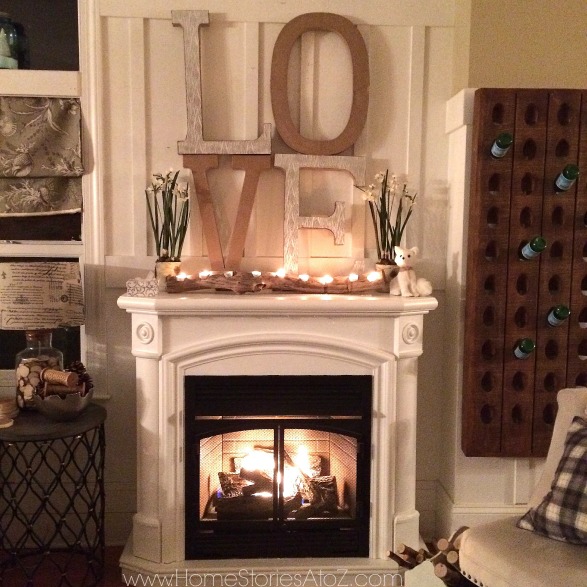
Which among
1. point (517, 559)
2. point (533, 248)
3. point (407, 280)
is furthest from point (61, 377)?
point (533, 248)

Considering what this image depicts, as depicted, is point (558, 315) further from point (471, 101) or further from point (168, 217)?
point (168, 217)

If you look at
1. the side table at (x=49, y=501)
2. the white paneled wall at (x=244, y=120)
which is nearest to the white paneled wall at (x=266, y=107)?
the white paneled wall at (x=244, y=120)

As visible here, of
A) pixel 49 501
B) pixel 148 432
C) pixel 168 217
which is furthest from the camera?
pixel 168 217

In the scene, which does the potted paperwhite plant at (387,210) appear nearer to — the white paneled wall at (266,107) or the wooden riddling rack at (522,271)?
the white paneled wall at (266,107)

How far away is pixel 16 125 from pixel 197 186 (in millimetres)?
812

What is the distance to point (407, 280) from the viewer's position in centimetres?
256

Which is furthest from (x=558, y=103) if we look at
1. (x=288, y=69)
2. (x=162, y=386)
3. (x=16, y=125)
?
(x=16, y=125)

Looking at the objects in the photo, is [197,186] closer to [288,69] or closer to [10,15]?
[288,69]

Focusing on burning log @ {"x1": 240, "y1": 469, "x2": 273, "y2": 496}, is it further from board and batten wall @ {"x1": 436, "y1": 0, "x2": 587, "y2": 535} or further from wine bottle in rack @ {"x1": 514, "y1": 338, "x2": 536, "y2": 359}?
wine bottle in rack @ {"x1": 514, "y1": 338, "x2": 536, "y2": 359}

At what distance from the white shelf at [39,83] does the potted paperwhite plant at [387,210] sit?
1306 mm

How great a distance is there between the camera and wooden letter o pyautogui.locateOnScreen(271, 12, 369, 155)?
2.70 meters

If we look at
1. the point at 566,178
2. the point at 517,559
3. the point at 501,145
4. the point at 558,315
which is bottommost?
the point at 517,559

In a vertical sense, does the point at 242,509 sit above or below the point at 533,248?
below

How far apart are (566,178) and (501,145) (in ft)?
0.96
